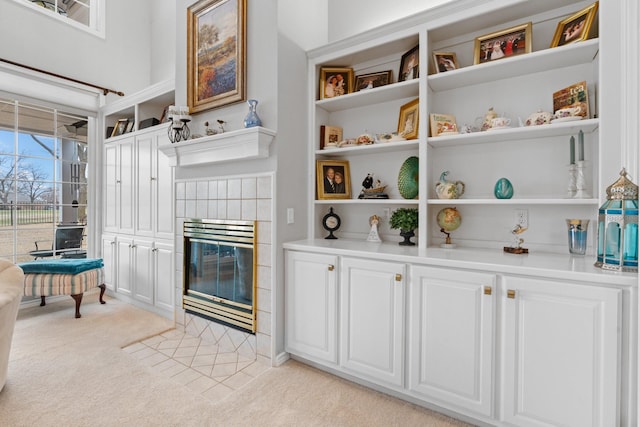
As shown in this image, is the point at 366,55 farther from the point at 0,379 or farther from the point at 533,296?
the point at 0,379

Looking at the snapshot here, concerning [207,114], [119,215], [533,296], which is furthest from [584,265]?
[119,215]

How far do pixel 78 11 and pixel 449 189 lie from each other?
16.0ft

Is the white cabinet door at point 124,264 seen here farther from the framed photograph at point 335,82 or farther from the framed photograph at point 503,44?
the framed photograph at point 503,44

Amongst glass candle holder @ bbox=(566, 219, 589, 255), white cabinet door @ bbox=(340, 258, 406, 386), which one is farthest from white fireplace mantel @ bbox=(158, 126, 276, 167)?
glass candle holder @ bbox=(566, 219, 589, 255)

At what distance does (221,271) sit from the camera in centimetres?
261

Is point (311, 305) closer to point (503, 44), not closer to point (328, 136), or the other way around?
point (328, 136)

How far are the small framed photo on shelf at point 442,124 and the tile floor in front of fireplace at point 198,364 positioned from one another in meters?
1.99

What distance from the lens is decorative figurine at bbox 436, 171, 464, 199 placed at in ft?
6.80

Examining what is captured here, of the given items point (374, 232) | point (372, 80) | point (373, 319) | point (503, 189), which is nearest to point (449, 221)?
point (503, 189)

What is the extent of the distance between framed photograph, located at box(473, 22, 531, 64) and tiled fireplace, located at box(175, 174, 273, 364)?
1.57 meters

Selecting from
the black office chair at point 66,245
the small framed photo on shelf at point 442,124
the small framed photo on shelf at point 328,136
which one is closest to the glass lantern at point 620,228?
the small framed photo on shelf at point 442,124

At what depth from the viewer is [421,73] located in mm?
2072

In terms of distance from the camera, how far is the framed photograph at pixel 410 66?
2.18m

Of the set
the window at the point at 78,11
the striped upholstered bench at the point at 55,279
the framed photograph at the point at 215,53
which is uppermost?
the window at the point at 78,11
